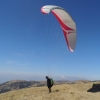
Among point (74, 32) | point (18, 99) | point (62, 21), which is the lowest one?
point (18, 99)

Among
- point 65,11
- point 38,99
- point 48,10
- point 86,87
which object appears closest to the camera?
point 48,10

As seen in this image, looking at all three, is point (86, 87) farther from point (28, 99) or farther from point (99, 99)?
point (28, 99)

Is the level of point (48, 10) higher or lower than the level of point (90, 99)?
higher

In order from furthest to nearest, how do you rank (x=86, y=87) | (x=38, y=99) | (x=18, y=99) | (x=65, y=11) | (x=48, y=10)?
(x=86, y=87), (x=18, y=99), (x=38, y=99), (x=65, y=11), (x=48, y=10)

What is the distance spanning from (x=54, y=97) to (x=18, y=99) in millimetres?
5894

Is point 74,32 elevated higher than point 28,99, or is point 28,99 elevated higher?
point 74,32

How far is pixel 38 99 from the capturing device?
22.8 meters

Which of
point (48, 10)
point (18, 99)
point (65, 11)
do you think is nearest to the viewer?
point (48, 10)

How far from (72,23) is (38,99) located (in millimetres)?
11808

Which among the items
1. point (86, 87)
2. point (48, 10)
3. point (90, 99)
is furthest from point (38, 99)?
point (86, 87)

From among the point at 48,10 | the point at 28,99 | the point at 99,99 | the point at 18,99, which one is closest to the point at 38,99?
the point at 28,99

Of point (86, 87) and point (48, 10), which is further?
point (86, 87)

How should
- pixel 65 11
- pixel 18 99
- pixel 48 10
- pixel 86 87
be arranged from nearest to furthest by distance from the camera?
pixel 48 10 < pixel 65 11 < pixel 18 99 < pixel 86 87

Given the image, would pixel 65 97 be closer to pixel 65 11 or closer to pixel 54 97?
pixel 54 97
